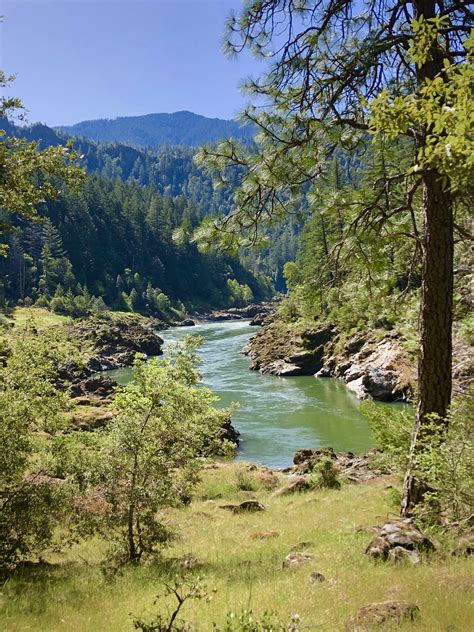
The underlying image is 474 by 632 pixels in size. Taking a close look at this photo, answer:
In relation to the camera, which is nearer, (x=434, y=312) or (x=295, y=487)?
(x=434, y=312)

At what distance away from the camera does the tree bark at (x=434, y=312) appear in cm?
777

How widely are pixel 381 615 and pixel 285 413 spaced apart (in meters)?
29.9

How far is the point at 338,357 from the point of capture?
48.5m

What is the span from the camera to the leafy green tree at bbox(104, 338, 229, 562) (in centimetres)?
927

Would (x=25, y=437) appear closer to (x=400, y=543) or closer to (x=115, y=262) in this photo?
(x=400, y=543)

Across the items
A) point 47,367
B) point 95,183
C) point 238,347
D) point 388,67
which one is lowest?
point 238,347

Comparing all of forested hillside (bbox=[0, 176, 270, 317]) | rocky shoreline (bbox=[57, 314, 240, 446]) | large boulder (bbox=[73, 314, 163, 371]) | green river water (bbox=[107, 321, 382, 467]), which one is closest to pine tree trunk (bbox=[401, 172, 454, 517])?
green river water (bbox=[107, 321, 382, 467])

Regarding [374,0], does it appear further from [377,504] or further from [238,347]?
[238,347]

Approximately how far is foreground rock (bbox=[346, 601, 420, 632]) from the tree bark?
2531 mm

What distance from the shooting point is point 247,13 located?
28.0ft

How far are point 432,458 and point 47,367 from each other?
21.9ft

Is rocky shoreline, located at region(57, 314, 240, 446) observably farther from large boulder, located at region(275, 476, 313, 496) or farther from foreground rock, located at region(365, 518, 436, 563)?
foreground rock, located at region(365, 518, 436, 563)

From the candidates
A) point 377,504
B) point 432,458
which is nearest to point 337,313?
point 432,458

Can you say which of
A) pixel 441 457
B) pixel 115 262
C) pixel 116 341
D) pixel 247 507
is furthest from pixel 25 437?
pixel 115 262
